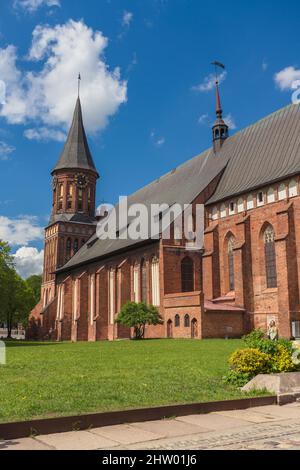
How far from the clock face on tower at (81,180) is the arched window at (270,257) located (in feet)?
121

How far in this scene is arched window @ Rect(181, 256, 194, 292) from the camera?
36.4m

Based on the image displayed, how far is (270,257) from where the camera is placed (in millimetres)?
32000

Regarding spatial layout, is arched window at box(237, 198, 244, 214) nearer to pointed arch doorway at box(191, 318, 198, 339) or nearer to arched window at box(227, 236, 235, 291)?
arched window at box(227, 236, 235, 291)

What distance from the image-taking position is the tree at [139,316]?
112ft

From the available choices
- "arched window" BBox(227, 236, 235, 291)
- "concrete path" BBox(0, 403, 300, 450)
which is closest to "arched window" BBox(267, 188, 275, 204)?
"arched window" BBox(227, 236, 235, 291)

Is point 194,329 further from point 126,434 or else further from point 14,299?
point 14,299

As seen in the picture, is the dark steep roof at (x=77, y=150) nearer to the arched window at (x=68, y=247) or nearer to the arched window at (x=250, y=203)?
the arched window at (x=68, y=247)

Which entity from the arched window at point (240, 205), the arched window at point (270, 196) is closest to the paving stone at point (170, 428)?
the arched window at point (270, 196)

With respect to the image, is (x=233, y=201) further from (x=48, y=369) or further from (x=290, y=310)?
(x=48, y=369)

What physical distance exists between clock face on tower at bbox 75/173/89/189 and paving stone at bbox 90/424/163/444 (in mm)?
58340

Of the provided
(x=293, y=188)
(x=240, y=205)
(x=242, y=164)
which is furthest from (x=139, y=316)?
(x=242, y=164)

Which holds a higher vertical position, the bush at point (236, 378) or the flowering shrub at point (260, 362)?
the flowering shrub at point (260, 362)
